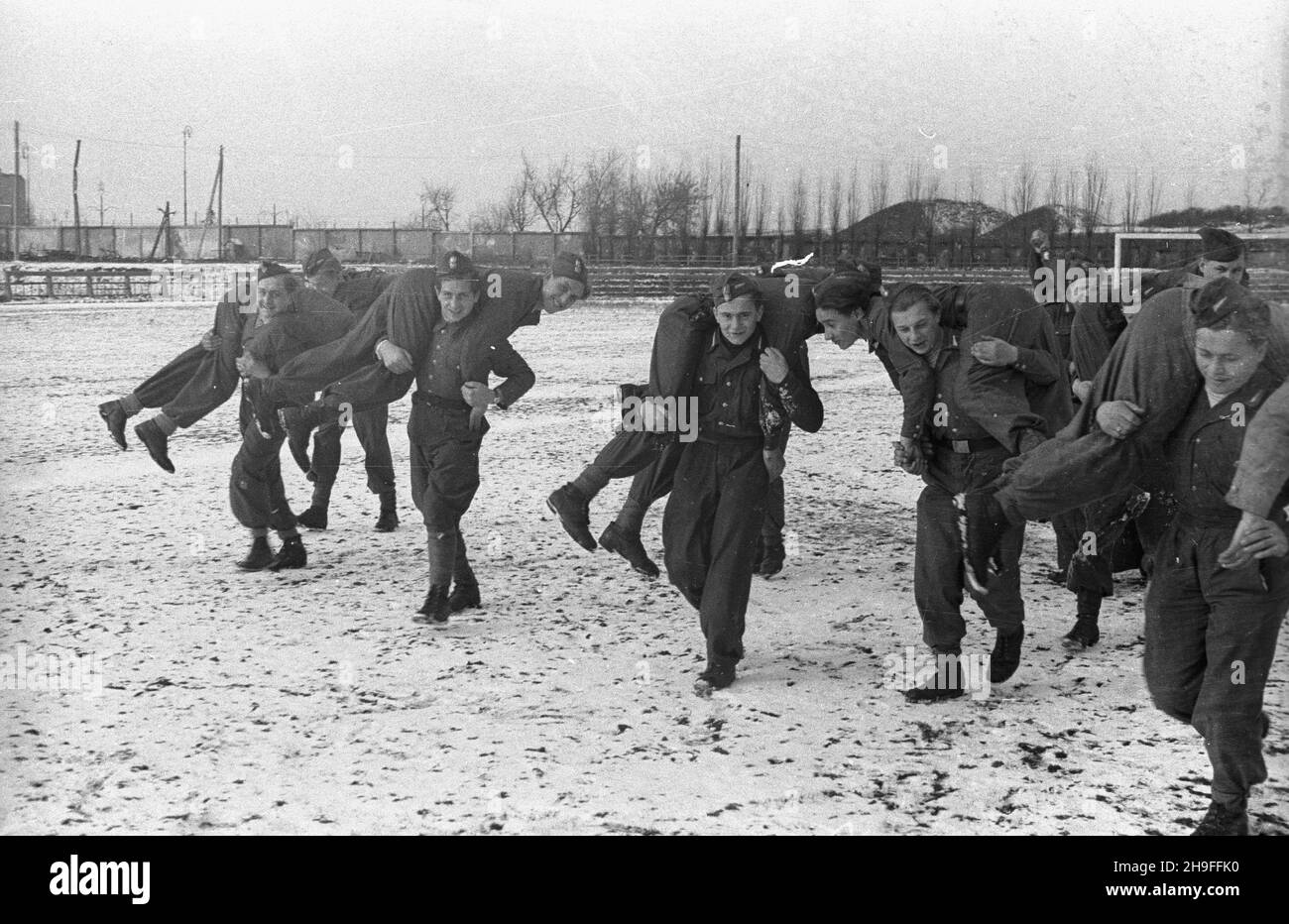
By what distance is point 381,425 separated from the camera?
6.74 metres

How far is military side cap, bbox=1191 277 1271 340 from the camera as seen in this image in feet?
9.23

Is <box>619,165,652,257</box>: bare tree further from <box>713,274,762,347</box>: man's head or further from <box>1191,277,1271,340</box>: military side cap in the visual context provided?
<box>1191,277,1271,340</box>: military side cap

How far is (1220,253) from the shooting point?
14.0 feet

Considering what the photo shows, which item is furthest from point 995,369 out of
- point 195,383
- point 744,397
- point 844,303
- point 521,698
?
point 195,383

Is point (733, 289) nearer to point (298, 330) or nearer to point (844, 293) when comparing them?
point (844, 293)

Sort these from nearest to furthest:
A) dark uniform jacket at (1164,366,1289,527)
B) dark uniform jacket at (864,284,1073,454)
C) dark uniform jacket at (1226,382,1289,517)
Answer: dark uniform jacket at (1226,382,1289,517), dark uniform jacket at (1164,366,1289,527), dark uniform jacket at (864,284,1073,454)

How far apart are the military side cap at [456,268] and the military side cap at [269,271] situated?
1.10 meters

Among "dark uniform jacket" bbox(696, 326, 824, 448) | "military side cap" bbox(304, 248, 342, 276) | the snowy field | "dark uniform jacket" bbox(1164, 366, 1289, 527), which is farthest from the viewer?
"military side cap" bbox(304, 248, 342, 276)

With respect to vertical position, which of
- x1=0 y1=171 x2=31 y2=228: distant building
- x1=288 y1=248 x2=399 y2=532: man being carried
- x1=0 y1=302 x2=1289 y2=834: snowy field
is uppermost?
x1=0 y1=171 x2=31 y2=228: distant building

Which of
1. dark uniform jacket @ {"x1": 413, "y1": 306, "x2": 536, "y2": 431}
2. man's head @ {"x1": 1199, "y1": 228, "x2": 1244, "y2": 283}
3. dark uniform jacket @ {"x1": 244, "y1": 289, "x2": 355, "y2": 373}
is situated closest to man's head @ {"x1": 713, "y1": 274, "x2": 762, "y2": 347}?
dark uniform jacket @ {"x1": 413, "y1": 306, "x2": 536, "y2": 431}

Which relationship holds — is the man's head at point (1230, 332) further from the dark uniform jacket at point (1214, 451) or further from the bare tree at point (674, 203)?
the bare tree at point (674, 203)

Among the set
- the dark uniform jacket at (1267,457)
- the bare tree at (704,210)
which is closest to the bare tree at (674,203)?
the bare tree at (704,210)

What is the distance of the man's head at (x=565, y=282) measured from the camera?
4.96 m

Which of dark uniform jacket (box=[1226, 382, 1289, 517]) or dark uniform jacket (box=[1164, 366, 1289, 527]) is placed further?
dark uniform jacket (box=[1164, 366, 1289, 527])
